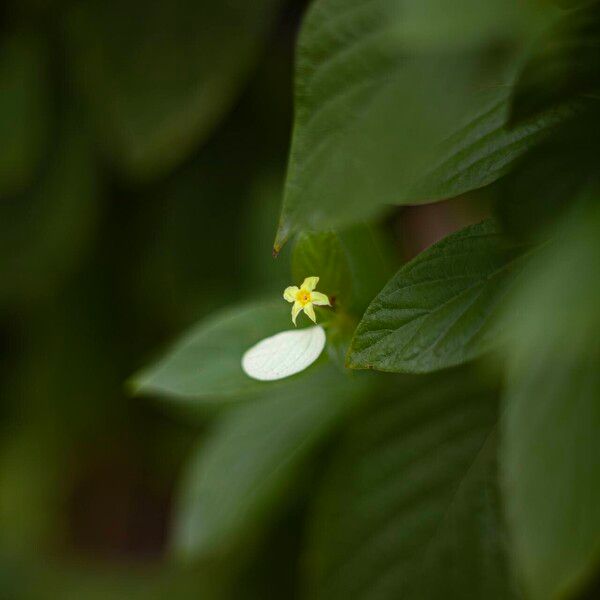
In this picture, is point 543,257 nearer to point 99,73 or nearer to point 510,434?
point 510,434

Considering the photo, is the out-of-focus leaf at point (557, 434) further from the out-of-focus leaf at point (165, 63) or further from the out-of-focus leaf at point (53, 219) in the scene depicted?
the out-of-focus leaf at point (53, 219)

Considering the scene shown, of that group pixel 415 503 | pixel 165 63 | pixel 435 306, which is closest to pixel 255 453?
pixel 415 503

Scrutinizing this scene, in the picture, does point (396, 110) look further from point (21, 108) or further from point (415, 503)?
point (21, 108)

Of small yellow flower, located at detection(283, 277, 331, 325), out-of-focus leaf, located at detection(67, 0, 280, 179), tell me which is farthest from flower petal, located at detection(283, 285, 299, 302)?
out-of-focus leaf, located at detection(67, 0, 280, 179)

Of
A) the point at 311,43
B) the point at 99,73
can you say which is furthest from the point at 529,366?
the point at 99,73

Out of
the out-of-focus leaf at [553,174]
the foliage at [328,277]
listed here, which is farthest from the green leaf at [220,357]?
the out-of-focus leaf at [553,174]
